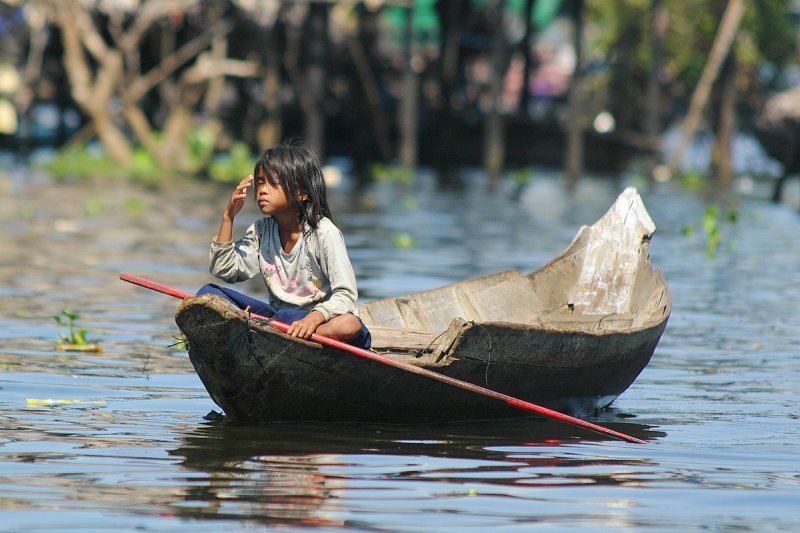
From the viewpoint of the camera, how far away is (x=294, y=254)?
550 centimetres

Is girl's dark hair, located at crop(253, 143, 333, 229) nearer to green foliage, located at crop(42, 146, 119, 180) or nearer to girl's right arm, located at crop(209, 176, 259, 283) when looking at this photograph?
girl's right arm, located at crop(209, 176, 259, 283)

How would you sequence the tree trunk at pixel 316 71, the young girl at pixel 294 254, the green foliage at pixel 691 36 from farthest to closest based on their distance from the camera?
the green foliage at pixel 691 36 < the tree trunk at pixel 316 71 < the young girl at pixel 294 254

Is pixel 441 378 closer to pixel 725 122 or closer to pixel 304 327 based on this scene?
pixel 304 327

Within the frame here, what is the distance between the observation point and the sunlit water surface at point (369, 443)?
4336mm

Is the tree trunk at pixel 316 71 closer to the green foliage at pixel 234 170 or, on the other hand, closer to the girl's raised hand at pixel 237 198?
the green foliage at pixel 234 170

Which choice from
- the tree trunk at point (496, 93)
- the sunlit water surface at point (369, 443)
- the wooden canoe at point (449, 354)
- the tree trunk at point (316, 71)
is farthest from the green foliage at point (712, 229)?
the tree trunk at point (316, 71)

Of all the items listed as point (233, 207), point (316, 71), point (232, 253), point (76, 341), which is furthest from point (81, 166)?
point (233, 207)

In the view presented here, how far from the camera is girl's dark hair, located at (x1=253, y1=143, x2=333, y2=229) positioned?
5355mm

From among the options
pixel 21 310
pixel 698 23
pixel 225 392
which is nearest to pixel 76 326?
pixel 21 310

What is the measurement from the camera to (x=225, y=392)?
17.8 ft

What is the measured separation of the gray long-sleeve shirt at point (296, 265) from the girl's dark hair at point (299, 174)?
0.07m

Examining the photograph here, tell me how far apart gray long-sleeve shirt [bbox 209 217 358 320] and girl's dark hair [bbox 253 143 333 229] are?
7cm

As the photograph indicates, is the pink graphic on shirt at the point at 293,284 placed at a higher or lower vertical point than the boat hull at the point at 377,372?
higher

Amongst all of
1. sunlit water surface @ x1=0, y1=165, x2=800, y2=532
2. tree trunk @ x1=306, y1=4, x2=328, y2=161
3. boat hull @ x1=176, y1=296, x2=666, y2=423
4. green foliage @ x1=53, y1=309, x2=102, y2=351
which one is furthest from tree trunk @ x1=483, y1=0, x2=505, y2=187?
boat hull @ x1=176, y1=296, x2=666, y2=423
